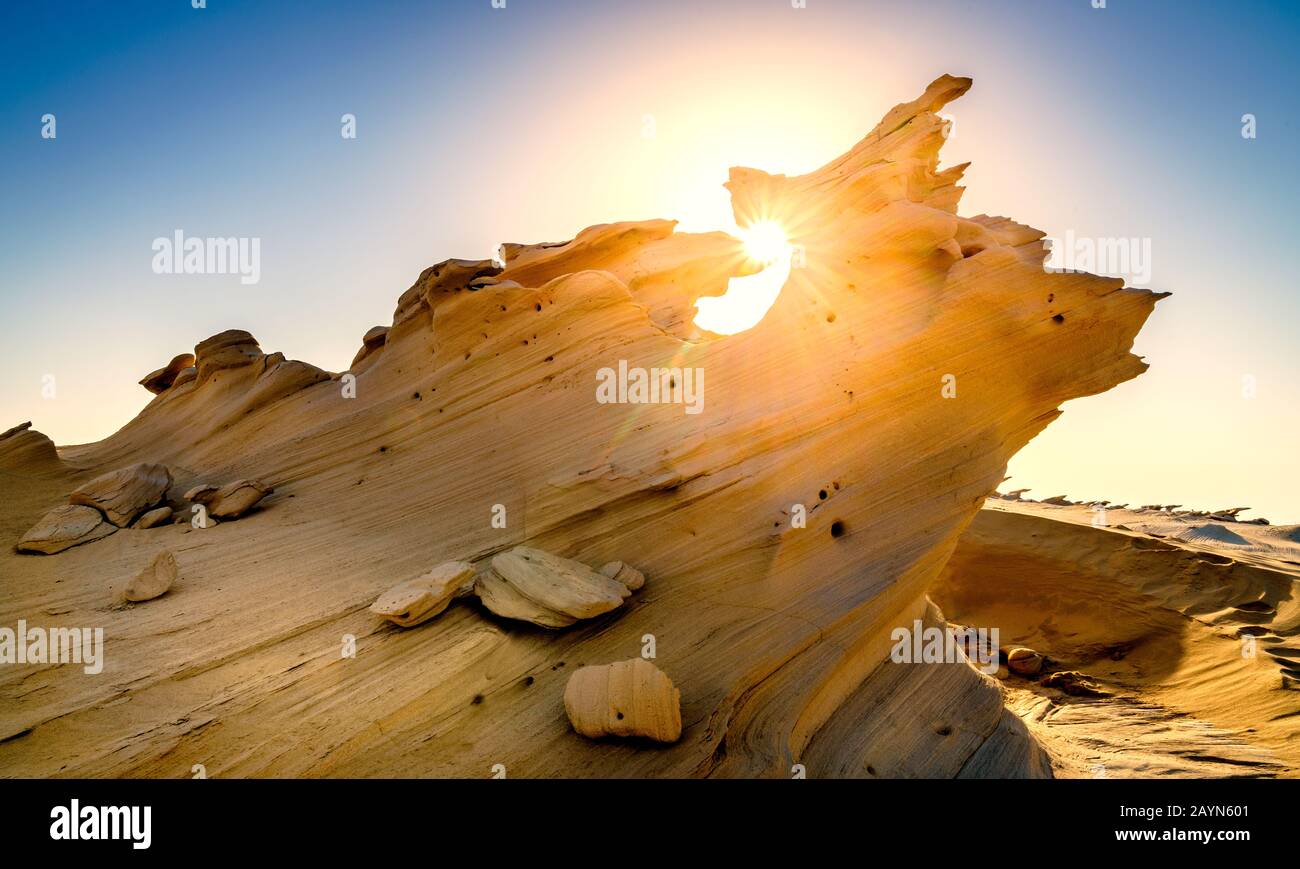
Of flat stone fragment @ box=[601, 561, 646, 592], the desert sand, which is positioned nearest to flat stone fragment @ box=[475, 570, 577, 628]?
the desert sand

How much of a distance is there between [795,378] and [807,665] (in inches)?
160

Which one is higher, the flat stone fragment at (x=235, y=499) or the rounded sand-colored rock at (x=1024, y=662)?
the flat stone fragment at (x=235, y=499)

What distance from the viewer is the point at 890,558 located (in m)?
9.37

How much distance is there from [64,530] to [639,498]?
28.5ft

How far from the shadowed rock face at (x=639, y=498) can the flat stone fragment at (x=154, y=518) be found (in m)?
0.35

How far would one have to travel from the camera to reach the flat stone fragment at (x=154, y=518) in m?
10.6

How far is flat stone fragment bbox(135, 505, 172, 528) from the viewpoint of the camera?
10.6 metres

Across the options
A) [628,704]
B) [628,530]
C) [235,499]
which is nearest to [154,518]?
[235,499]

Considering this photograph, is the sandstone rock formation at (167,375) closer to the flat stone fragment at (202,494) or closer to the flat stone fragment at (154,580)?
the flat stone fragment at (202,494)

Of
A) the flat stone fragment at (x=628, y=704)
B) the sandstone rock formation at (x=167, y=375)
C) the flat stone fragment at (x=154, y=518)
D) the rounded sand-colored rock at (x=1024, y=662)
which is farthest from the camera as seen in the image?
the sandstone rock formation at (x=167, y=375)

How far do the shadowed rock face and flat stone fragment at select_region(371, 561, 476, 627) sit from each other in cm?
22

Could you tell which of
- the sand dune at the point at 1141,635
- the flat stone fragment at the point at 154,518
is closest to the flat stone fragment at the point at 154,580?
the flat stone fragment at the point at 154,518

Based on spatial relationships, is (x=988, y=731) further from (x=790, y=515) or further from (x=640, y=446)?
(x=640, y=446)
